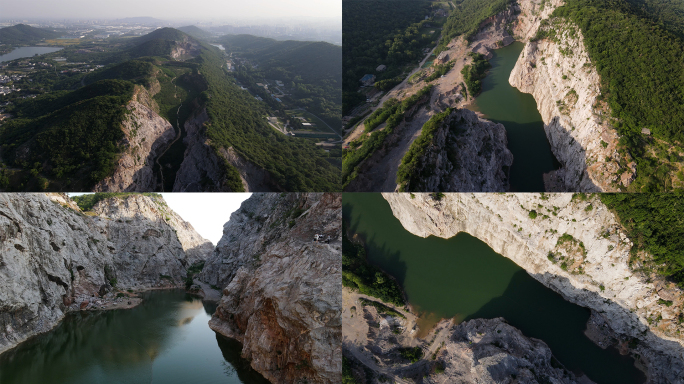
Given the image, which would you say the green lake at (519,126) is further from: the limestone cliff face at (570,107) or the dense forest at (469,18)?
the dense forest at (469,18)

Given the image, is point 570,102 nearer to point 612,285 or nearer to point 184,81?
point 612,285

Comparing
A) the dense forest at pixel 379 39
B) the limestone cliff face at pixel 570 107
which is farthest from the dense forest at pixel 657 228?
the dense forest at pixel 379 39

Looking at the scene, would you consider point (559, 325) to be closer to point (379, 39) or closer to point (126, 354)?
point (126, 354)

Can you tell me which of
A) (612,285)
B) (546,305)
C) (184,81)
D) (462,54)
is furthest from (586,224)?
(184,81)

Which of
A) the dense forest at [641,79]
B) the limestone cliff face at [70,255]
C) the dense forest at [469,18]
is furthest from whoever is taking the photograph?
the dense forest at [469,18]

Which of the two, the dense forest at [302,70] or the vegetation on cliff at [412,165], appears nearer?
the vegetation on cliff at [412,165]

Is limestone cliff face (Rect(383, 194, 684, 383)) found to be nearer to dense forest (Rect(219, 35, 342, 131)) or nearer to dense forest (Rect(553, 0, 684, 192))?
dense forest (Rect(553, 0, 684, 192))
